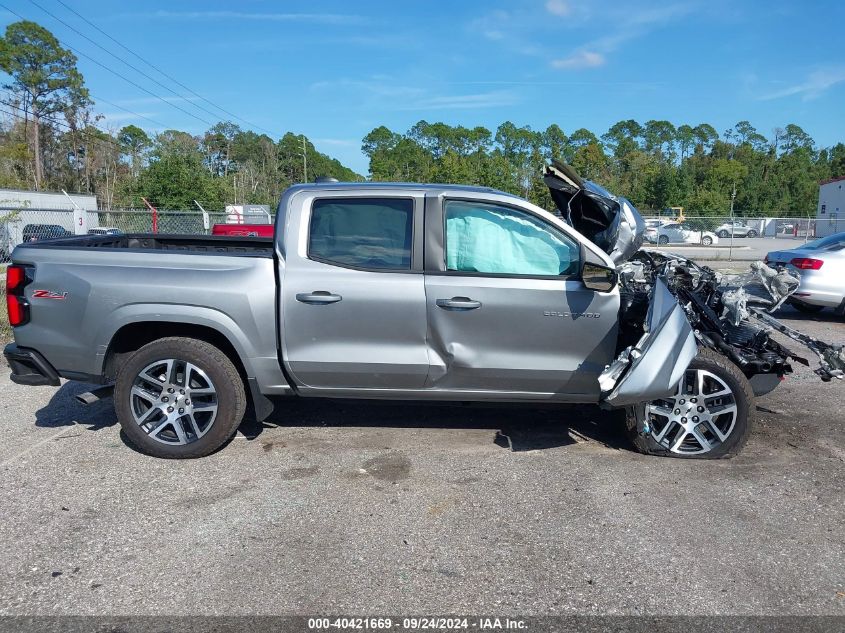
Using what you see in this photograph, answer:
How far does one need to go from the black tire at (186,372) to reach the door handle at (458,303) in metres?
1.51

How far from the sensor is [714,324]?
15.9ft

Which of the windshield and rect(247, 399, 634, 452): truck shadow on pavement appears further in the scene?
the windshield

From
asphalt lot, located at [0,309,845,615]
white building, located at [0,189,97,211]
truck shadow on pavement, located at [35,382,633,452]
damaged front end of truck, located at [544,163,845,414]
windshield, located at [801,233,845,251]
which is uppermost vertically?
white building, located at [0,189,97,211]

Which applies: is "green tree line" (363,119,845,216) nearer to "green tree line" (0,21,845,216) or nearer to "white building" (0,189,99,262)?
"green tree line" (0,21,845,216)

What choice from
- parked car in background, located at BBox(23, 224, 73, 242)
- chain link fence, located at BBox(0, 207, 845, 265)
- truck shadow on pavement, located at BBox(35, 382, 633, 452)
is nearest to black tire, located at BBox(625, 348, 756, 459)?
truck shadow on pavement, located at BBox(35, 382, 633, 452)

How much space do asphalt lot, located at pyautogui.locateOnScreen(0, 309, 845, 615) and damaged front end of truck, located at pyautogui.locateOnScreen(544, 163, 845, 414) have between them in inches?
25.5

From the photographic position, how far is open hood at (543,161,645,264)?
187 inches

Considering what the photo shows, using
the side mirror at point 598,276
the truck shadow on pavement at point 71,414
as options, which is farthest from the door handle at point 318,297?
the truck shadow on pavement at point 71,414

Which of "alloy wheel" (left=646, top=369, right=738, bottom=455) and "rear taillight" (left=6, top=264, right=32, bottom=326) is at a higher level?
"rear taillight" (left=6, top=264, right=32, bottom=326)

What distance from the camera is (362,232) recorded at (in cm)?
452

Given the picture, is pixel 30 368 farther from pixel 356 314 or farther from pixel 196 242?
pixel 356 314

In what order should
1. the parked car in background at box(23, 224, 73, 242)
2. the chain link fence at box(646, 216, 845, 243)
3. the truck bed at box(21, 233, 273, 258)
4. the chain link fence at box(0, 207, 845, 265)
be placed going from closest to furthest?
the truck bed at box(21, 233, 273, 258), the chain link fence at box(0, 207, 845, 265), the parked car in background at box(23, 224, 73, 242), the chain link fence at box(646, 216, 845, 243)

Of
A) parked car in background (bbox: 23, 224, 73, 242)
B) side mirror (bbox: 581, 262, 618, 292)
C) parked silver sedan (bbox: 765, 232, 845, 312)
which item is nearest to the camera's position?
side mirror (bbox: 581, 262, 618, 292)

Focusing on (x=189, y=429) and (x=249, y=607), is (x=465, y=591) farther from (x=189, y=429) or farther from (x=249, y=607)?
(x=189, y=429)
